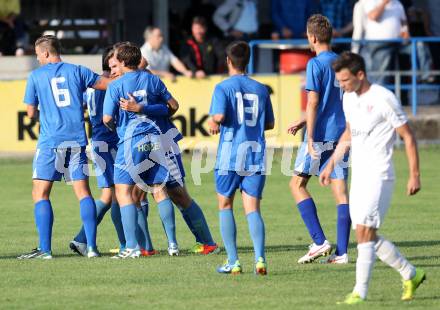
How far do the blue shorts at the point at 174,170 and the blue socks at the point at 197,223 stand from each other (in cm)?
31

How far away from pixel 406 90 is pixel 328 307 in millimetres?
14230

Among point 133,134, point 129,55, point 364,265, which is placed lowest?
point 364,265

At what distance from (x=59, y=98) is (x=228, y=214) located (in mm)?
2245

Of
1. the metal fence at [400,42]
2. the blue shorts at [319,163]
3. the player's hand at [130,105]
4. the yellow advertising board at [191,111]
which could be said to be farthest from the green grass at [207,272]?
the metal fence at [400,42]

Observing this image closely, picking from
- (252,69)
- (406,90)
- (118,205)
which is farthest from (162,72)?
(118,205)

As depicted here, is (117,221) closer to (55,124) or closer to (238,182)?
(55,124)

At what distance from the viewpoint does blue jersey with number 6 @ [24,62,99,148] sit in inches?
468

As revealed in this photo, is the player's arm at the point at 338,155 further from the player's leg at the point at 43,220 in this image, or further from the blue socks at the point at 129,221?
the player's leg at the point at 43,220

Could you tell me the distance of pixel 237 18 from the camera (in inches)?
957

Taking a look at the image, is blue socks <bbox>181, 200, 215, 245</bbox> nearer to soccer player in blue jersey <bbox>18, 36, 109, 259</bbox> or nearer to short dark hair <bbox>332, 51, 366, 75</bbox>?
soccer player in blue jersey <bbox>18, 36, 109, 259</bbox>

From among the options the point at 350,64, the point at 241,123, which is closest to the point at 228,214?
the point at 241,123

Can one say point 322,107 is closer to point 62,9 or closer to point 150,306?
point 150,306

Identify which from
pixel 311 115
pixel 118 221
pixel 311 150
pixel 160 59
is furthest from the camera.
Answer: pixel 160 59

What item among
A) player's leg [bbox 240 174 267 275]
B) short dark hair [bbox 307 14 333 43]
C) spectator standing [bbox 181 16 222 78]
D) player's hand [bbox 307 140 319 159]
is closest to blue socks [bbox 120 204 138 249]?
player's leg [bbox 240 174 267 275]
